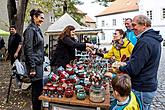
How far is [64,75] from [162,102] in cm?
363

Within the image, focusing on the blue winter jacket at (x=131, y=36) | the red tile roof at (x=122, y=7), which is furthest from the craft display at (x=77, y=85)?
the red tile roof at (x=122, y=7)

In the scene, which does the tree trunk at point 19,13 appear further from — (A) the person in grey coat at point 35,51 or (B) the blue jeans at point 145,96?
(B) the blue jeans at point 145,96

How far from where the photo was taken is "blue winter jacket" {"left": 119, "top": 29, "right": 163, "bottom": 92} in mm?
3201

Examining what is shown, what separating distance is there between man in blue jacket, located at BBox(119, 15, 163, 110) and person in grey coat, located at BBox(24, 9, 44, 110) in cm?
180

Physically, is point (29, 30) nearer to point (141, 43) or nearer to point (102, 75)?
point (102, 75)

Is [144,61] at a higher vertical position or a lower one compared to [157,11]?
lower

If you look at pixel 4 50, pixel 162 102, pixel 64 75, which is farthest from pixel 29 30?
pixel 4 50

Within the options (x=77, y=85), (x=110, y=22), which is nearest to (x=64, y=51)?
(x=77, y=85)

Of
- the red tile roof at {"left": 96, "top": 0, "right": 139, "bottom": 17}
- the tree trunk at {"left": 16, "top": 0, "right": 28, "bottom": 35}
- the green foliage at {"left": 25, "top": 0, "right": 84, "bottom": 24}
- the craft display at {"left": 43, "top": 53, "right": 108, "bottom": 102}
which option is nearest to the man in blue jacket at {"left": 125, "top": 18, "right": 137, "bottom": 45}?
the craft display at {"left": 43, "top": 53, "right": 108, "bottom": 102}

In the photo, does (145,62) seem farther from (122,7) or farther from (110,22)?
(110,22)

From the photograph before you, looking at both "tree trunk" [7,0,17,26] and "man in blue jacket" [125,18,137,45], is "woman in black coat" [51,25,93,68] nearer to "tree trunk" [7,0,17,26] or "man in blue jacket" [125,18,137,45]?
"man in blue jacket" [125,18,137,45]

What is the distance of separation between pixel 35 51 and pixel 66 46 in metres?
0.63

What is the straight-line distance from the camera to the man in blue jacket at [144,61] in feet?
10.5

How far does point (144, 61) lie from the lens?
127 inches
